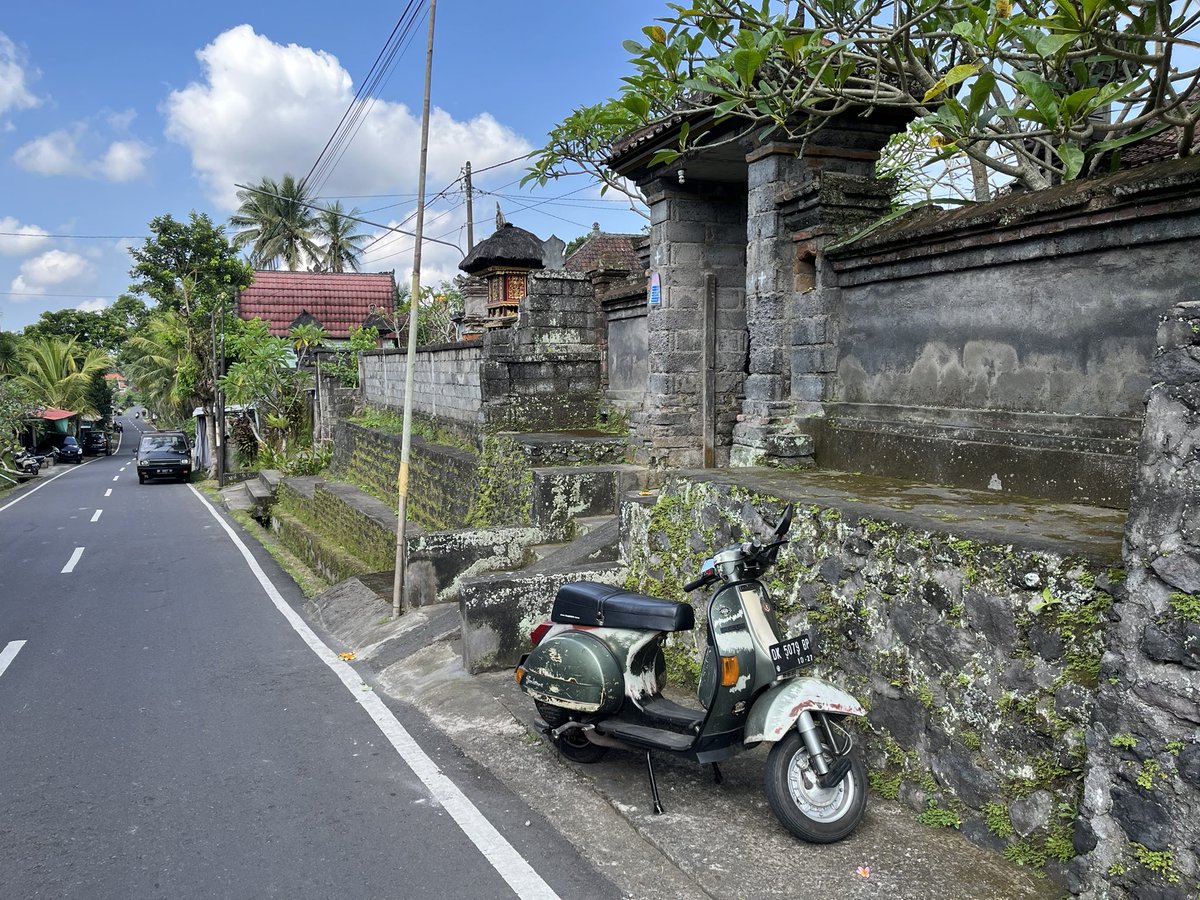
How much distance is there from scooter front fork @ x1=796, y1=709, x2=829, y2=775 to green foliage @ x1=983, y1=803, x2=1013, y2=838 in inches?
26.3

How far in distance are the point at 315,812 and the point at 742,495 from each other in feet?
9.63

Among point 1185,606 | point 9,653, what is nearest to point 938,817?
point 1185,606

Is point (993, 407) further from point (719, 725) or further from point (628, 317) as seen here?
point (628, 317)

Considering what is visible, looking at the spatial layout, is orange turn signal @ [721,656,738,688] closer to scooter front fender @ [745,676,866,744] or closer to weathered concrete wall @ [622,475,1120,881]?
scooter front fender @ [745,676,866,744]

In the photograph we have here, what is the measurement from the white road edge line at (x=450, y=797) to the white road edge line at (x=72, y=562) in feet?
24.1

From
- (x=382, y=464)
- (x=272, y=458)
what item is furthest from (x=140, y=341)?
(x=382, y=464)

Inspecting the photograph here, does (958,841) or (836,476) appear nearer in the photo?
(958,841)

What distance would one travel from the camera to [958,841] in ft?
12.8

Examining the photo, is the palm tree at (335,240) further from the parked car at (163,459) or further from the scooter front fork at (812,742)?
the scooter front fork at (812,742)

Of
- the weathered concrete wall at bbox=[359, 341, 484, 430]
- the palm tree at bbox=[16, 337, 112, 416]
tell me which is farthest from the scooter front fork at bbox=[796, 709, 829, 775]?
the palm tree at bbox=[16, 337, 112, 416]

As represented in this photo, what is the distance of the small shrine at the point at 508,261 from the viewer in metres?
14.9

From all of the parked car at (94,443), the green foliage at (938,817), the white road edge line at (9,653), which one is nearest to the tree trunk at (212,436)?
the parked car at (94,443)

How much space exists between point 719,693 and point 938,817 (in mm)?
1092

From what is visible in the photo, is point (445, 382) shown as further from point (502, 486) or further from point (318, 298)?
point (318, 298)
